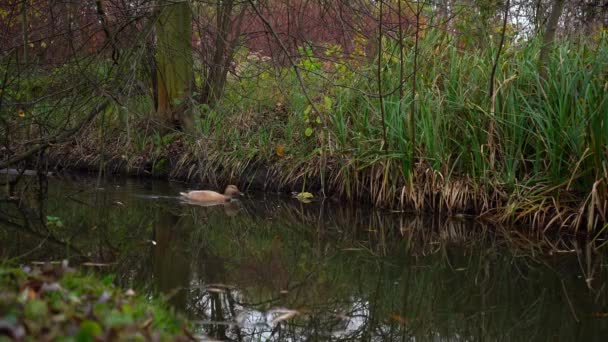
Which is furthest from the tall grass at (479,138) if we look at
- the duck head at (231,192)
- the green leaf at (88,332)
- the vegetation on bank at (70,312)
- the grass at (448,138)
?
the green leaf at (88,332)

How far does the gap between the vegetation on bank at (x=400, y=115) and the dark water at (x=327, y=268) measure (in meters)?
0.51

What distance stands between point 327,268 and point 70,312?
2.88 m

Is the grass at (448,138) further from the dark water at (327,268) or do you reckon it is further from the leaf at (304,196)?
the dark water at (327,268)

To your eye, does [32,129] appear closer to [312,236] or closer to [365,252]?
[312,236]

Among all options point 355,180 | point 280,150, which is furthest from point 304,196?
point 280,150

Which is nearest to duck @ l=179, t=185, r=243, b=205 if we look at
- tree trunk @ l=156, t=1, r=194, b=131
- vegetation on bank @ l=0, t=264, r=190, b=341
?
tree trunk @ l=156, t=1, r=194, b=131

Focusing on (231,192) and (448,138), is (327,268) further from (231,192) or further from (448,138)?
(231,192)

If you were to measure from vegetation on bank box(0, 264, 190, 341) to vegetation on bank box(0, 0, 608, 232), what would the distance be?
2.69 meters

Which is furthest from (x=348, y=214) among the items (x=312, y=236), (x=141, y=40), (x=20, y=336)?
(x=20, y=336)

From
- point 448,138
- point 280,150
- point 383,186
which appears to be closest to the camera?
point 448,138

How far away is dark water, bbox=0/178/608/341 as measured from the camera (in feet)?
12.1

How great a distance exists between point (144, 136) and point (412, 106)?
450 cm

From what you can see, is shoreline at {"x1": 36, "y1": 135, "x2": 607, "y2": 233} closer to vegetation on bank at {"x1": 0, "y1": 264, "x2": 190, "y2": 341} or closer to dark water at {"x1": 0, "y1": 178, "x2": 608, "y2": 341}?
dark water at {"x1": 0, "y1": 178, "x2": 608, "y2": 341}

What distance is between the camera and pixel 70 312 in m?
2.16
